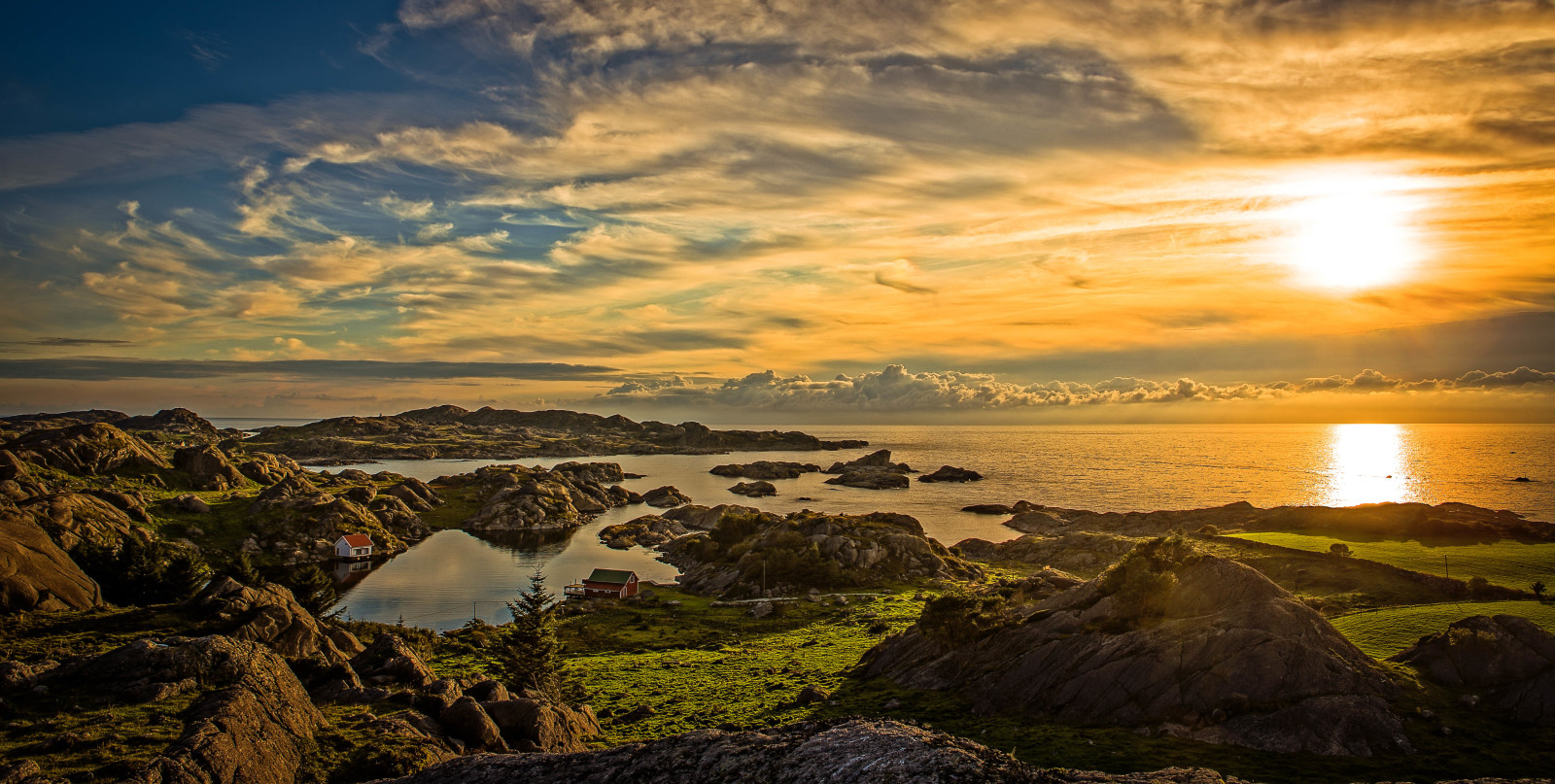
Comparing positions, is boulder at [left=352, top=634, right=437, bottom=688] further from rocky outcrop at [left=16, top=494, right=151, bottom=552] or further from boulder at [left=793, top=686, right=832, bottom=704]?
rocky outcrop at [left=16, top=494, right=151, bottom=552]

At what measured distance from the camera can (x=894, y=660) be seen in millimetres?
49312

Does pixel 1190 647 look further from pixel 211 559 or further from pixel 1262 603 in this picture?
pixel 211 559

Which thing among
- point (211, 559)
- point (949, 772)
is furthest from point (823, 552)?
point (949, 772)

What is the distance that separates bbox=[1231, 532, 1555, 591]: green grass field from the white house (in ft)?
443

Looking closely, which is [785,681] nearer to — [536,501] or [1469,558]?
[1469,558]

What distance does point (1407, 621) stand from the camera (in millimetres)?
44031

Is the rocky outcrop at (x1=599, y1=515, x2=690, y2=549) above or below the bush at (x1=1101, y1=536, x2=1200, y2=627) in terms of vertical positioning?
below

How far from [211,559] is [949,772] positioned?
114 m

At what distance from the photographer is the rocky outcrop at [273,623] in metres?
33.8

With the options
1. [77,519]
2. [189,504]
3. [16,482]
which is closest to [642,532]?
[189,504]

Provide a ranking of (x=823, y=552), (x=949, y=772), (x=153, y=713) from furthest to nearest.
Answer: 1. (x=823, y=552)
2. (x=153, y=713)
3. (x=949, y=772)

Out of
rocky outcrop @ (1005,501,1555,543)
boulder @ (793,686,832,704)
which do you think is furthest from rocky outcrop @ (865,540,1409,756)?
rocky outcrop @ (1005,501,1555,543)

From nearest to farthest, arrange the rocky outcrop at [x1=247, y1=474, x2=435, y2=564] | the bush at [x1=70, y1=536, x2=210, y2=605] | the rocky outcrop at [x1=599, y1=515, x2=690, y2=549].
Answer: the bush at [x1=70, y1=536, x2=210, y2=605] → the rocky outcrop at [x1=247, y1=474, x2=435, y2=564] → the rocky outcrop at [x1=599, y1=515, x2=690, y2=549]

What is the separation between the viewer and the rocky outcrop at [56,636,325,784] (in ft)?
51.0
